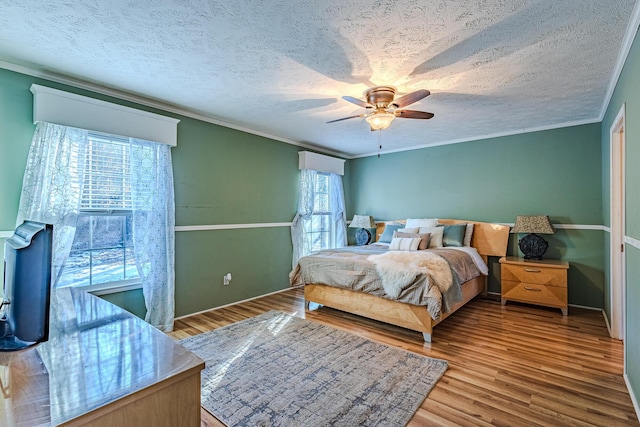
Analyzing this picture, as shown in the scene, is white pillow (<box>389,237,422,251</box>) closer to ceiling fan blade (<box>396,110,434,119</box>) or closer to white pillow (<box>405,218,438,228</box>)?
white pillow (<box>405,218,438,228</box>)

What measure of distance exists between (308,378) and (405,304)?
1.25 meters

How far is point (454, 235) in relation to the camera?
14.5 ft

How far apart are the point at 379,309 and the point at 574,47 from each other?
2693 mm

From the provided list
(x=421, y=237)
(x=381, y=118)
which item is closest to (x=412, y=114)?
(x=381, y=118)

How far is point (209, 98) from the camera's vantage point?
313 cm

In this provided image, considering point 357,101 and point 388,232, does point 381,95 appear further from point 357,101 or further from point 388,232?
point 388,232

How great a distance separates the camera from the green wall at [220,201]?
8.57ft

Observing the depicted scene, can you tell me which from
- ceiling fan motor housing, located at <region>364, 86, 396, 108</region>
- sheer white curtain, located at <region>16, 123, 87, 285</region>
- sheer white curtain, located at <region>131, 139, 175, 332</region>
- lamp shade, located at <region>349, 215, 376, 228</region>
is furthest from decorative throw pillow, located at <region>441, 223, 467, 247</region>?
sheer white curtain, located at <region>16, 123, 87, 285</region>

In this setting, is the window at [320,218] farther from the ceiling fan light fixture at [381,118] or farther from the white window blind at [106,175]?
the white window blind at [106,175]

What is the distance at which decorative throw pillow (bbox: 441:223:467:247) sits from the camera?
14.3 feet

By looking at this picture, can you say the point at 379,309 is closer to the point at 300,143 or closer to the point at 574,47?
the point at 574,47

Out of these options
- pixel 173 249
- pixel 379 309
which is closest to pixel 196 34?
pixel 173 249

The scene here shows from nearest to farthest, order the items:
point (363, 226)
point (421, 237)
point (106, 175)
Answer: point (106, 175)
point (421, 237)
point (363, 226)

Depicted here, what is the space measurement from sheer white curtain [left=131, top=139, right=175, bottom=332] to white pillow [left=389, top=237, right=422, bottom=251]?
2790 millimetres
